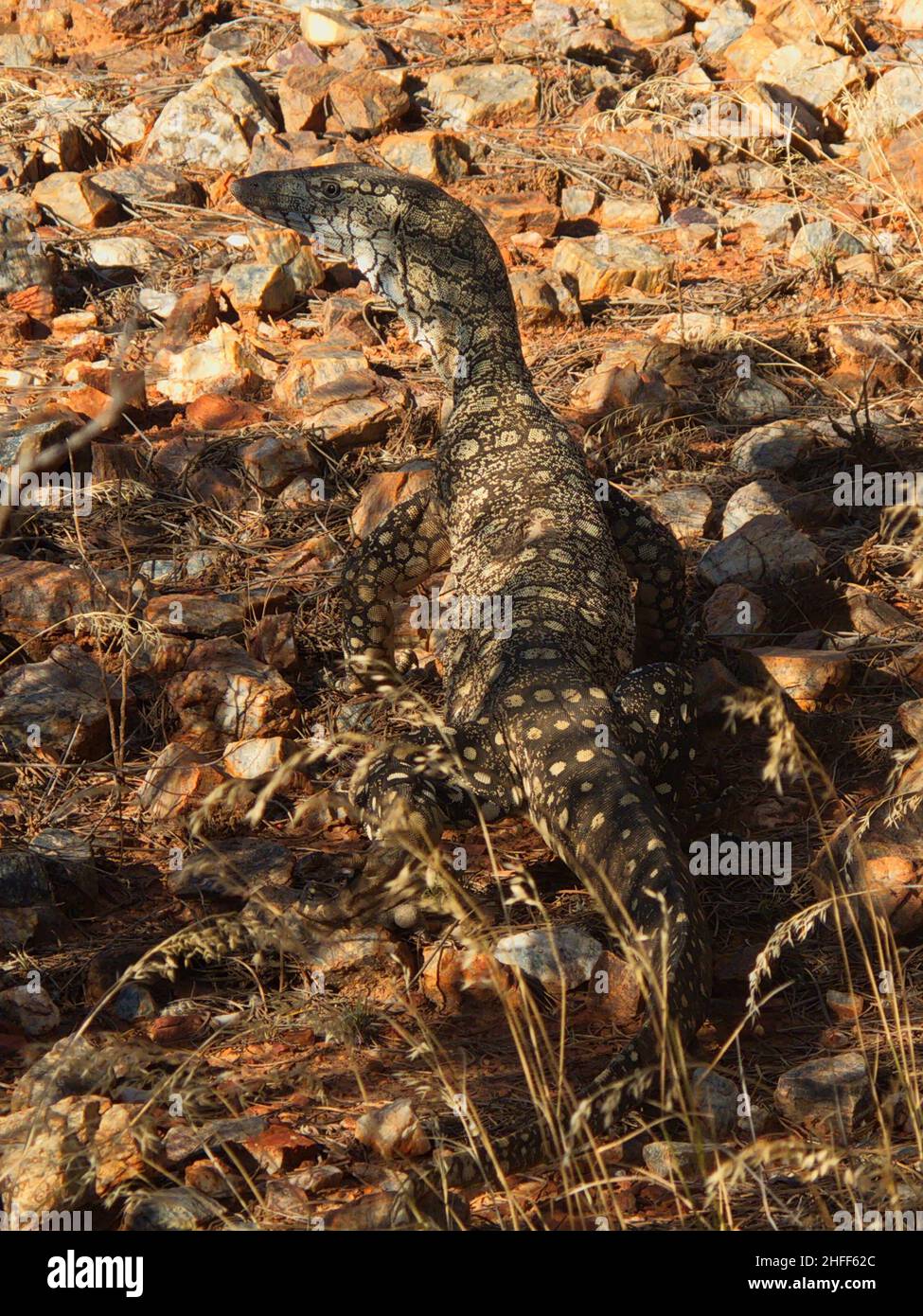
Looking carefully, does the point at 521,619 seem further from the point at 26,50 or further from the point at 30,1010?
the point at 26,50

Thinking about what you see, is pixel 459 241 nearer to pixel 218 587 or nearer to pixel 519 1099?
pixel 218 587

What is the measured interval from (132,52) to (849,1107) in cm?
950

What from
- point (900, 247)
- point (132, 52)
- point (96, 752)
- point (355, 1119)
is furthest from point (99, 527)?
point (132, 52)

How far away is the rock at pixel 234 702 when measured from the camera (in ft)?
16.2

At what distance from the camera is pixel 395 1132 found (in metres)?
3.09

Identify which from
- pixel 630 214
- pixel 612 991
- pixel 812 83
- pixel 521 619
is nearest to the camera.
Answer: pixel 612 991

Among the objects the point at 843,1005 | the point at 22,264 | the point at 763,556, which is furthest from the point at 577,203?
the point at 843,1005

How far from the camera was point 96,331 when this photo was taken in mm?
7699

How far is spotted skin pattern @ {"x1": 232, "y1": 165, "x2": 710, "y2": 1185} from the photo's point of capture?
3703mm

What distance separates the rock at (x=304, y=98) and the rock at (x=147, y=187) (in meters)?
0.90

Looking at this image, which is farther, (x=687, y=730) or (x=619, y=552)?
(x=619, y=552)

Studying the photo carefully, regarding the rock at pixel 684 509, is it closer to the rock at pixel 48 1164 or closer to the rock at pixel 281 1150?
the rock at pixel 281 1150

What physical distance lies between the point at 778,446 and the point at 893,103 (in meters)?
3.88

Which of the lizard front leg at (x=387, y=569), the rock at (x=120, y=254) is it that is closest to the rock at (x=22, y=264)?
the rock at (x=120, y=254)
